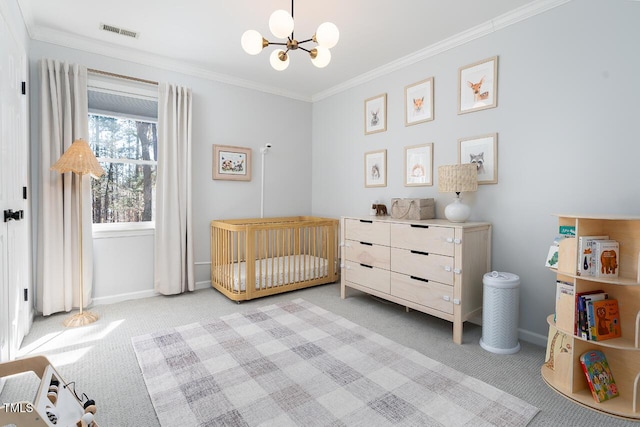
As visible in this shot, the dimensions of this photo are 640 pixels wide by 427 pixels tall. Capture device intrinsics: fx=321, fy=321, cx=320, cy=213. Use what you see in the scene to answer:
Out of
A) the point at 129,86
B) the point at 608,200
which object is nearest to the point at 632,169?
the point at 608,200

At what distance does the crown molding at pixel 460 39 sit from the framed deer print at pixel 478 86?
236 mm

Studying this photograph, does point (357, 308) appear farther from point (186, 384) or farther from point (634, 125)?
point (634, 125)

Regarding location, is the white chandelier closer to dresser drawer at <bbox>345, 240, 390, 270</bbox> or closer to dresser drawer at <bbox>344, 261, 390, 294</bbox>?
dresser drawer at <bbox>345, 240, 390, 270</bbox>

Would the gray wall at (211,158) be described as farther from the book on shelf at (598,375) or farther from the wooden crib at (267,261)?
the book on shelf at (598,375)

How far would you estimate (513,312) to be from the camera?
2.24 metres

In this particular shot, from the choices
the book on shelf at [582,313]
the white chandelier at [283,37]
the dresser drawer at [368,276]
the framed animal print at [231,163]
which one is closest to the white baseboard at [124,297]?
the framed animal print at [231,163]

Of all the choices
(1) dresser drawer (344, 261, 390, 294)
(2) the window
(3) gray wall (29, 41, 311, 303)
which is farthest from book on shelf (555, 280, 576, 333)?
(2) the window

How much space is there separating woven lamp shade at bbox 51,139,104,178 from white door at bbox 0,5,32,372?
229 mm

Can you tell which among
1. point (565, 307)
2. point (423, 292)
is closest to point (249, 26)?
point (423, 292)

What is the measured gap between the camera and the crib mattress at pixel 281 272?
3266mm

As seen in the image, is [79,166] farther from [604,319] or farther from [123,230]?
[604,319]

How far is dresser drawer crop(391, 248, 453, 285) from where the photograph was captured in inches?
95.7

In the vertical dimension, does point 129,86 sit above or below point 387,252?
above

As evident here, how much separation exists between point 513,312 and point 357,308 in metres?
1.34
